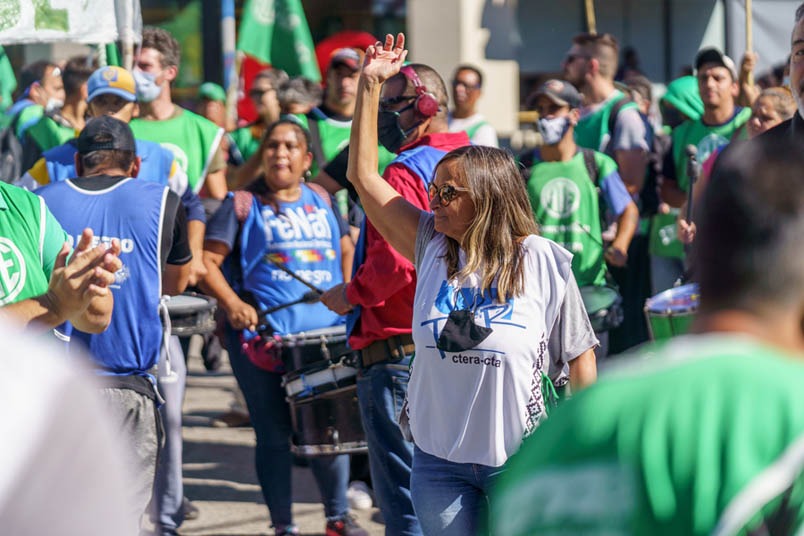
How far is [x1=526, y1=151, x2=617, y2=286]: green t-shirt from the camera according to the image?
6.73 meters

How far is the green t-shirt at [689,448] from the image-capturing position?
1.61 metres

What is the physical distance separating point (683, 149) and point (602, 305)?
186 cm

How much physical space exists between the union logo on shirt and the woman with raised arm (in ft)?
4.10

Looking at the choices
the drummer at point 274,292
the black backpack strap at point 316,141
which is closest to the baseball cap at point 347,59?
the black backpack strap at point 316,141

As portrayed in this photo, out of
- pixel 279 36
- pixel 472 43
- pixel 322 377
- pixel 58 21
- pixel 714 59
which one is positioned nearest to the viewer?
pixel 322 377

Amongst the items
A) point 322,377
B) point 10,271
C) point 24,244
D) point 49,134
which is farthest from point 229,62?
point 10,271

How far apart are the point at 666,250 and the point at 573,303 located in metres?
4.18

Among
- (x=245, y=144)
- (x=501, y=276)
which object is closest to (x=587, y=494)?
(x=501, y=276)

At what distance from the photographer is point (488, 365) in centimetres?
384

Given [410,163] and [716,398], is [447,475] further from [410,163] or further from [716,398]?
[716,398]

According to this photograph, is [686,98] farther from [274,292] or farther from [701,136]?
[274,292]

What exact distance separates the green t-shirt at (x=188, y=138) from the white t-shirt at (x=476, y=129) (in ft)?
5.83

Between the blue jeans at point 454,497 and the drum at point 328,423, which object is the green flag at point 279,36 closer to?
the drum at point 328,423

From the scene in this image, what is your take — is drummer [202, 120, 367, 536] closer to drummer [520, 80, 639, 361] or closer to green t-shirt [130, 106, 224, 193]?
green t-shirt [130, 106, 224, 193]
